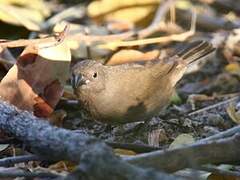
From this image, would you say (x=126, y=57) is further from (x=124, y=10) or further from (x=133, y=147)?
(x=133, y=147)

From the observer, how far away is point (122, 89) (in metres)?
4.20

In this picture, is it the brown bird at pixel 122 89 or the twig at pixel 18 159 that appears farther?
the brown bird at pixel 122 89

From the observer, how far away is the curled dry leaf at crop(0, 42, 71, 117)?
→ 3797 millimetres

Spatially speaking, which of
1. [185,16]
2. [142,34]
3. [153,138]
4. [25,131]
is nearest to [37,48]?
[153,138]

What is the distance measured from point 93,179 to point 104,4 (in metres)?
4.07

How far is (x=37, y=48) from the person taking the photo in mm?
4004

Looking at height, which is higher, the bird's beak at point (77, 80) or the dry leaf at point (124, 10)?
the dry leaf at point (124, 10)

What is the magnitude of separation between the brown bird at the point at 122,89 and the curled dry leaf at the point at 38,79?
0.16 m

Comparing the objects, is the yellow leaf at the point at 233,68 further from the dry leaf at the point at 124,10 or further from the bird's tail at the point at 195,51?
the dry leaf at the point at 124,10

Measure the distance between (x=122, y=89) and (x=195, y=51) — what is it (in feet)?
3.52

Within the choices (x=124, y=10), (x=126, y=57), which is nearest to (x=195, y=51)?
(x=126, y=57)

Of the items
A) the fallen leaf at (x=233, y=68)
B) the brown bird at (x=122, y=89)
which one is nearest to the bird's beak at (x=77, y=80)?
the brown bird at (x=122, y=89)

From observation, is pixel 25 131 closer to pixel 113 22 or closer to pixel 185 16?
pixel 113 22

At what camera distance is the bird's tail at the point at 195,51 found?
4.98 meters
